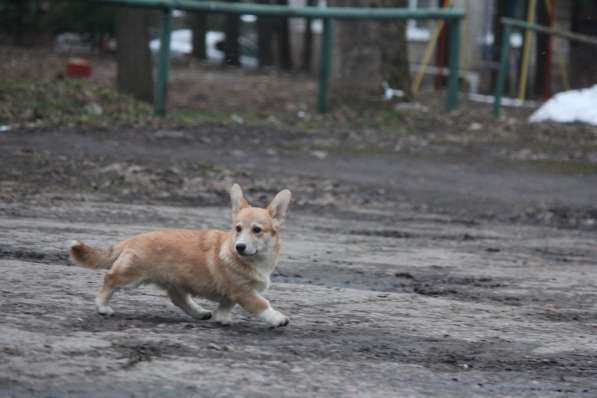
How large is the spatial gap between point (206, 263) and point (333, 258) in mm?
3023

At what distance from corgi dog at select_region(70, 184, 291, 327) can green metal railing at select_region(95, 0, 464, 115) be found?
10.9 metres

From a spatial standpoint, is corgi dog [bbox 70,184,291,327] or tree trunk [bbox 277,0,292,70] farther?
tree trunk [bbox 277,0,292,70]

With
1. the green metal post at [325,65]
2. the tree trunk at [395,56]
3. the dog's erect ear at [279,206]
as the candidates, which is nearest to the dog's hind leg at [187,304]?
the dog's erect ear at [279,206]

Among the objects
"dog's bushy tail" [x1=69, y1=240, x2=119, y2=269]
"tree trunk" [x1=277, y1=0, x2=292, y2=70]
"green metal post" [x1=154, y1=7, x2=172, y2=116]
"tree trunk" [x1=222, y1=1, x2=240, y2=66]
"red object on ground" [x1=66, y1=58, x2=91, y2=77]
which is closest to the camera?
"dog's bushy tail" [x1=69, y1=240, x2=119, y2=269]

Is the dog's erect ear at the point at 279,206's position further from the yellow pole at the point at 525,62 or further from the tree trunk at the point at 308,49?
the tree trunk at the point at 308,49

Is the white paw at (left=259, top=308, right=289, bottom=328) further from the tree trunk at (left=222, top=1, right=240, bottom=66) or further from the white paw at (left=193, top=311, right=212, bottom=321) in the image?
the tree trunk at (left=222, top=1, right=240, bottom=66)

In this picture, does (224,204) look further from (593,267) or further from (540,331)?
(540,331)

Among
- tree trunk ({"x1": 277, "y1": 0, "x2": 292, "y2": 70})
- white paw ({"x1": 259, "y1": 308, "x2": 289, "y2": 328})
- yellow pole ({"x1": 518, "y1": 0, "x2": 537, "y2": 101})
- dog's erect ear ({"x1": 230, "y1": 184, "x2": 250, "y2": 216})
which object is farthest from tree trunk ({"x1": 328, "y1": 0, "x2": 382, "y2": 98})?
tree trunk ({"x1": 277, "y1": 0, "x2": 292, "y2": 70})

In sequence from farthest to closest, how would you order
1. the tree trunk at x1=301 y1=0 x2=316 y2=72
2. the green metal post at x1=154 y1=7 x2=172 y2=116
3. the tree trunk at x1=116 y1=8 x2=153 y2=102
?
the tree trunk at x1=301 y1=0 x2=316 y2=72 < the tree trunk at x1=116 y1=8 x2=153 y2=102 < the green metal post at x1=154 y1=7 x2=172 y2=116

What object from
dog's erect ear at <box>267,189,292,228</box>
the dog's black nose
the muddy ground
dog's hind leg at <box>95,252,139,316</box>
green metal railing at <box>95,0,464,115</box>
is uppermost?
green metal railing at <box>95,0,464,115</box>

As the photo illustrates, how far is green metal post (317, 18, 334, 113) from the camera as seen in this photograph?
61.4 feet

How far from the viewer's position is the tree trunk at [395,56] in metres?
21.0

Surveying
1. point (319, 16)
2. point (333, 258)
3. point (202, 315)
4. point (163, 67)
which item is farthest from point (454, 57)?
point (202, 315)

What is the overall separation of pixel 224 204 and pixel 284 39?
2618cm
